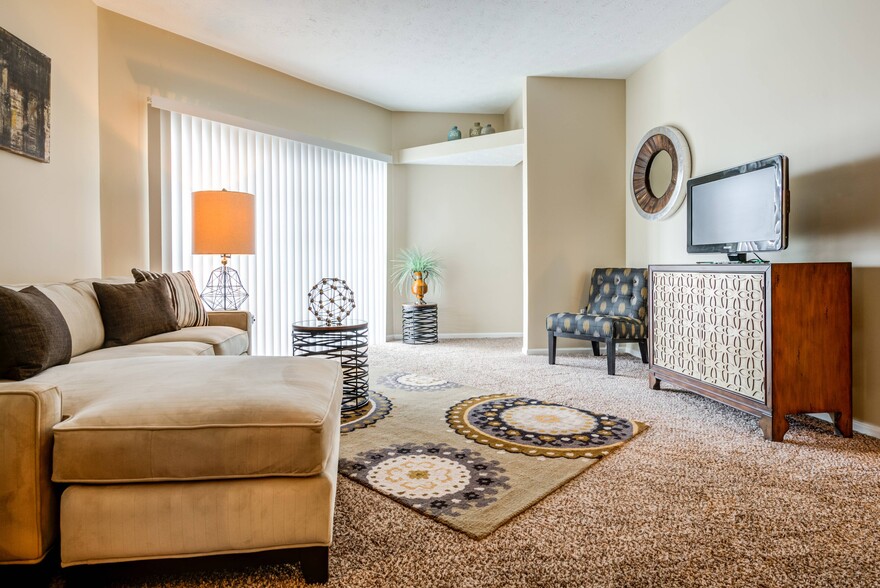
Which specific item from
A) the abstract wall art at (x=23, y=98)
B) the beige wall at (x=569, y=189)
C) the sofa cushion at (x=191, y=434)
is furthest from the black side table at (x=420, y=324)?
the sofa cushion at (x=191, y=434)

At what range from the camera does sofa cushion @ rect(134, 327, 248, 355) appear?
2750 mm

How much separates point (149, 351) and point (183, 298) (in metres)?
0.86

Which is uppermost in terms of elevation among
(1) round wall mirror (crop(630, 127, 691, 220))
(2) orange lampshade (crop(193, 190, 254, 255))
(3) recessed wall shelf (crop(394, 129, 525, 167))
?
(3) recessed wall shelf (crop(394, 129, 525, 167))

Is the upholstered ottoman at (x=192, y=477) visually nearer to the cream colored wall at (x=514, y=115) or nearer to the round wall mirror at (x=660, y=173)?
the round wall mirror at (x=660, y=173)

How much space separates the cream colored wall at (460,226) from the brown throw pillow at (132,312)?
3.24 meters

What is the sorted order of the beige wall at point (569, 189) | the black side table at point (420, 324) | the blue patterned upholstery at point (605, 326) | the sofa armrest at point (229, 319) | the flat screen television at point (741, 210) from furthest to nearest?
1. the black side table at point (420, 324)
2. the beige wall at point (569, 189)
3. the blue patterned upholstery at point (605, 326)
4. the sofa armrest at point (229, 319)
5. the flat screen television at point (741, 210)

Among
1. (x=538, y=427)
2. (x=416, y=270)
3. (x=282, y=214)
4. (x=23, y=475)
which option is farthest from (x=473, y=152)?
(x=23, y=475)

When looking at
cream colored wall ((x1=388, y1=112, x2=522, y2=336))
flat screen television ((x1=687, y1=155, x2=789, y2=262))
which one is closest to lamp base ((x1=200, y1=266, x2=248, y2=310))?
cream colored wall ((x1=388, y1=112, x2=522, y2=336))

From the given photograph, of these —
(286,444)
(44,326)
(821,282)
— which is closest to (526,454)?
(286,444)

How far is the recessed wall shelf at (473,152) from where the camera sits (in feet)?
16.8

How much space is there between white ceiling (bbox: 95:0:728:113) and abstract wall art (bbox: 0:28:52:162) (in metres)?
0.94

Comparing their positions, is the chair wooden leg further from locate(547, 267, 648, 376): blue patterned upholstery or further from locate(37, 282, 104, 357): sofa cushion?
locate(37, 282, 104, 357): sofa cushion

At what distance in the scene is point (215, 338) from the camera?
2.89 m

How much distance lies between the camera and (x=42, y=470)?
1.18 meters
